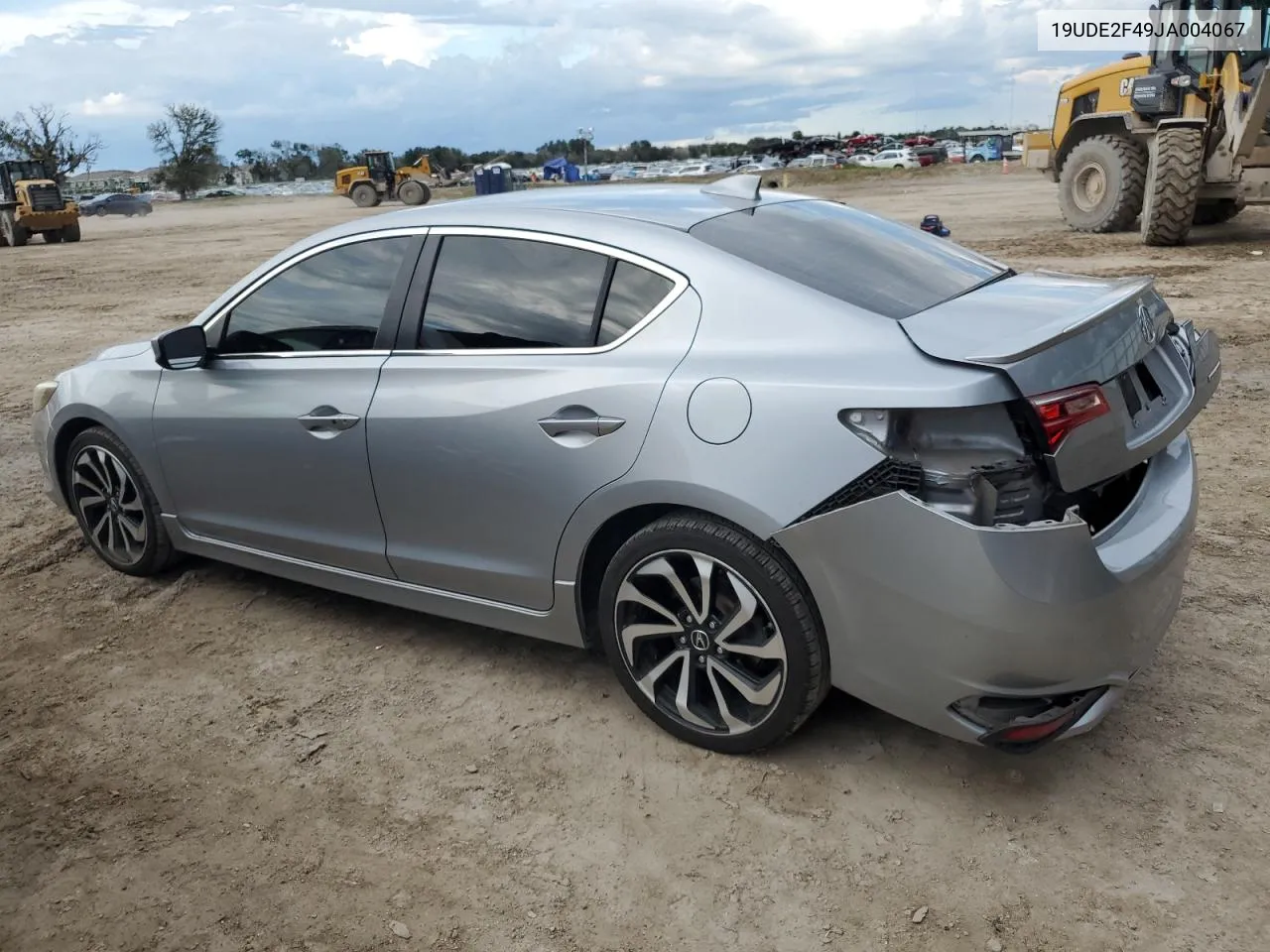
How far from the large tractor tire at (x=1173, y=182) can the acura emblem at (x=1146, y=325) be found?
1103cm

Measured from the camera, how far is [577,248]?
3.31 m

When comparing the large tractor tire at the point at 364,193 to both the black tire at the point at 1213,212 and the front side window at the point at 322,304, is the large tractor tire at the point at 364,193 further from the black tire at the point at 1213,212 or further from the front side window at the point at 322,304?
the front side window at the point at 322,304

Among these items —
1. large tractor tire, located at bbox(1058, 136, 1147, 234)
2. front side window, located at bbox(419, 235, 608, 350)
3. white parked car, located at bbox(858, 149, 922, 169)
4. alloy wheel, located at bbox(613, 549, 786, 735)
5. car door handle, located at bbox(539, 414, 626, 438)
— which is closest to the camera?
alloy wheel, located at bbox(613, 549, 786, 735)

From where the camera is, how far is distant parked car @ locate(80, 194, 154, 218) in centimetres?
5572

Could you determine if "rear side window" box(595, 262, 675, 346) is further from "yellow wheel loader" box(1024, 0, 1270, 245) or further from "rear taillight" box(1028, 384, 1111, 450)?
"yellow wheel loader" box(1024, 0, 1270, 245)

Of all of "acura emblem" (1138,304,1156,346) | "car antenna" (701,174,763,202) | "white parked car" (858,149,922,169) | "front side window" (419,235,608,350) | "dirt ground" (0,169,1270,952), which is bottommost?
"dirt ground" (0,169,1270,952)

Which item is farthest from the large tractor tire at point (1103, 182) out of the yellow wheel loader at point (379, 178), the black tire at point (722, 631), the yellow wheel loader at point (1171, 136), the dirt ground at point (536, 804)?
the yellow wheel loader at point (379, 178)

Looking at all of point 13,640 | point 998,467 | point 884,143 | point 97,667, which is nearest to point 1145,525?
point 998,467

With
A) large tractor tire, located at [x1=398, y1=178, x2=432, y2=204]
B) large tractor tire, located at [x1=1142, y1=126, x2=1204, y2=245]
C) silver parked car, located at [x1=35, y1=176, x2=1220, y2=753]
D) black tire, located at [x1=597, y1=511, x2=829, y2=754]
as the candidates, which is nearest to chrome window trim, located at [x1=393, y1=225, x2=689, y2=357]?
silver parked car, located at [x1=35, y1=176, x2=1220, y2=753]

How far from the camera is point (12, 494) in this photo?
19.9 ft

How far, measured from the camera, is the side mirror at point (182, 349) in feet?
13.3

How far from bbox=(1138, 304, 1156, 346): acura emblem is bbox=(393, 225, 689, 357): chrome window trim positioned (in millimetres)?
1293

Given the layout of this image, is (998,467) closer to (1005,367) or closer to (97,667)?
(1005,367)

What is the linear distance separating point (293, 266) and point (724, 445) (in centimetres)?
205
